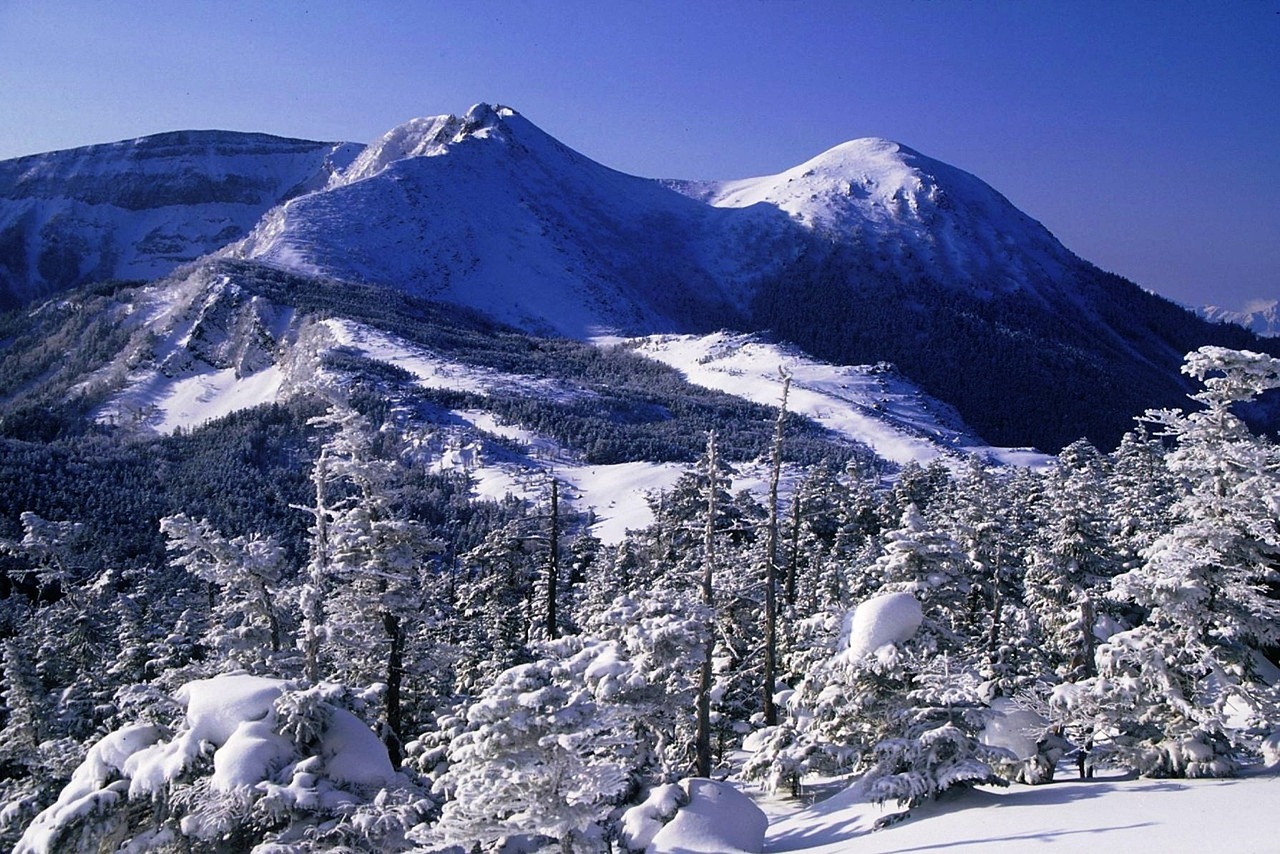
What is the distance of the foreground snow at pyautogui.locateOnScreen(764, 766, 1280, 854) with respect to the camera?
14.1 metres

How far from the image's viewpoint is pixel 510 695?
15.7 metres

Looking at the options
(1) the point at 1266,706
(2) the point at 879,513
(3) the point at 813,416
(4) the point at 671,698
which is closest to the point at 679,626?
(4) the point at 671,698

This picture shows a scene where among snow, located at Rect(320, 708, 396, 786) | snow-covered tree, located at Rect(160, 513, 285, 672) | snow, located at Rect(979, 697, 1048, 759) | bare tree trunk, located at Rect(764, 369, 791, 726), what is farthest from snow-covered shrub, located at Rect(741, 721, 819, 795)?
snow-covered tree, located at Rect(160, 513, 285, 672)

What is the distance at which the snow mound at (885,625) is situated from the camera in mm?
19500

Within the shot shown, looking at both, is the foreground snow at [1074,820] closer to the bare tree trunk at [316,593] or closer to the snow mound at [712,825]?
the snow mound at [712,825]

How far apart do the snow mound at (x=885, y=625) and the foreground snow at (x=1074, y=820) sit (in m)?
3.51

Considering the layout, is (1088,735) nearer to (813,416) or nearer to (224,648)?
(224,648)

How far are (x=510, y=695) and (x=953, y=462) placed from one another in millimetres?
138741

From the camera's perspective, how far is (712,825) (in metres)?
18.8

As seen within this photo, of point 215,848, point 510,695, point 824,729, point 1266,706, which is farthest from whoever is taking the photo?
point 824,729

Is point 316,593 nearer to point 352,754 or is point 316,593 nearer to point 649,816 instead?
point 352,754

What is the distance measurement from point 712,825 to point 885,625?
579 centimetres

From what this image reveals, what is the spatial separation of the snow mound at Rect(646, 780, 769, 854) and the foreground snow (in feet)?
3.30

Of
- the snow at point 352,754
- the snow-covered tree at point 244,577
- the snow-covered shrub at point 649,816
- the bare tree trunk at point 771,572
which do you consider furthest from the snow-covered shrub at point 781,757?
the snow-covered tree at point 244,577
